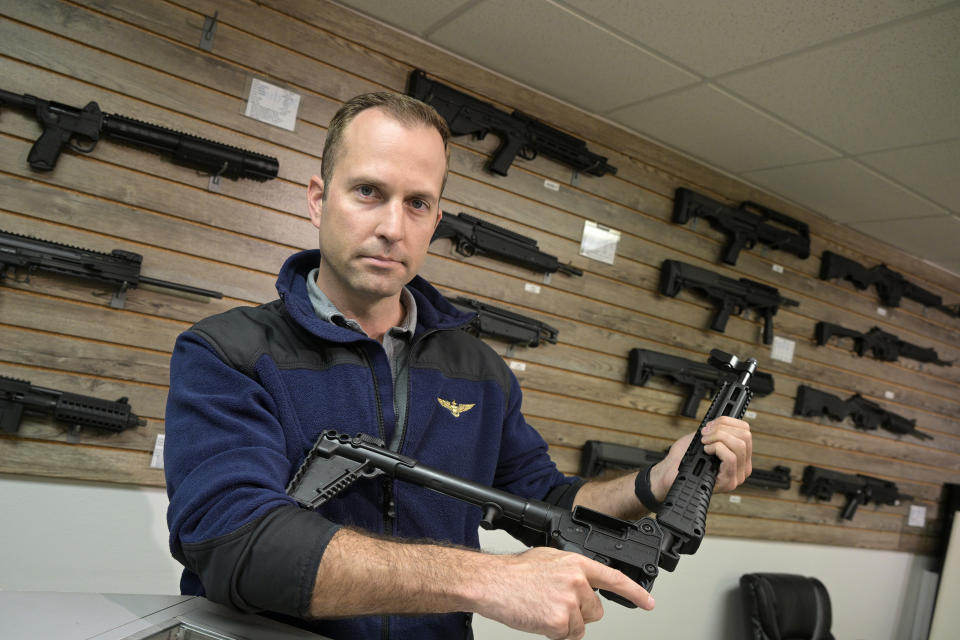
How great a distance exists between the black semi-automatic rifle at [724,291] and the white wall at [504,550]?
1412 mm

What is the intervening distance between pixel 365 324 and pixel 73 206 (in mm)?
1480

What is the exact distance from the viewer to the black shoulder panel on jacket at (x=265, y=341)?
1180 mm

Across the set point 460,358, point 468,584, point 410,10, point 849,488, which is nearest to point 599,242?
point 410,10

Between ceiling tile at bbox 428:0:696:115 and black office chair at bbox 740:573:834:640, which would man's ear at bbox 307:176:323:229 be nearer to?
ceiling tile at bbox 428:0:696:115

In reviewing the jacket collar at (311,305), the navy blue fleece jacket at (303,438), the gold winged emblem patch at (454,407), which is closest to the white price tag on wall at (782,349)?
the navy blue fleece jacket at (303,438)

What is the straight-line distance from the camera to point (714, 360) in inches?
58.2

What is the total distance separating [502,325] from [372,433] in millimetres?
1747

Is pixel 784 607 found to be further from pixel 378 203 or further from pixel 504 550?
pixel 378 203

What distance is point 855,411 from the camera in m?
4.58

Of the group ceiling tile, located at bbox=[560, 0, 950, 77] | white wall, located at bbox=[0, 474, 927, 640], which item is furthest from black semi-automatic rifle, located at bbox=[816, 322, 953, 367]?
ceiling tile, located at bbox=[560, 0, 950, 77]

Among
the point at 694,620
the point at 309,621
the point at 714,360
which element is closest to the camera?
the point at 309,621

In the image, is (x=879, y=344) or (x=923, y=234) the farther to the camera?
(x=879, y=344)

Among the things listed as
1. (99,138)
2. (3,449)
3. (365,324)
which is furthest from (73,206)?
(365,324)

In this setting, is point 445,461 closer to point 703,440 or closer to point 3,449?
point 703,440
